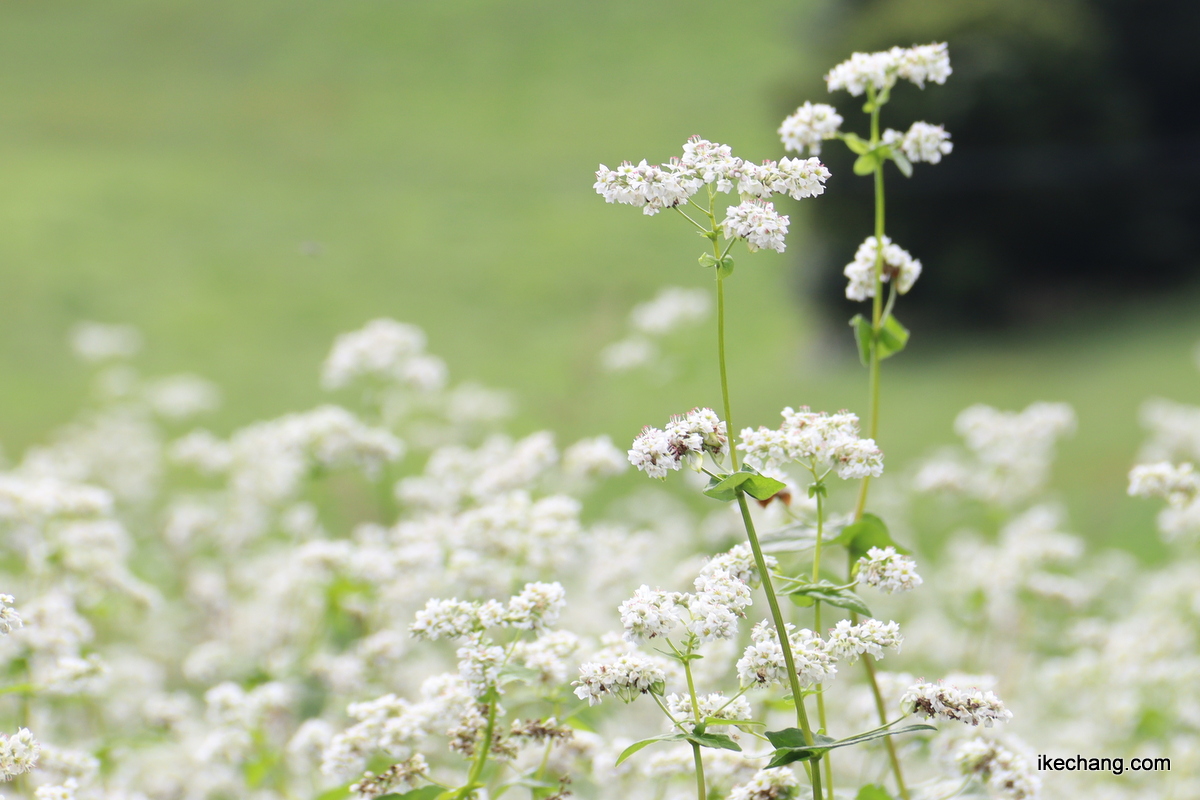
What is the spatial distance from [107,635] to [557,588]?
273 centimetres

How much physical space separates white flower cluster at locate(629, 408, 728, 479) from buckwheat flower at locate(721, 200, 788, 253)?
10.4 inches

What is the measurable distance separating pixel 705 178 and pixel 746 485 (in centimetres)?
46

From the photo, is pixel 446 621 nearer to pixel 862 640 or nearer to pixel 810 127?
pixel 862 640

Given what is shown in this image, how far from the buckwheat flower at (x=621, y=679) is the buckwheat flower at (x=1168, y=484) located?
1105mm

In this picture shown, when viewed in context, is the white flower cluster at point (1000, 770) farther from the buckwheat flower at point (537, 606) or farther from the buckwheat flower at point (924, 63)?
the buckwheat flower at point (924, 63)

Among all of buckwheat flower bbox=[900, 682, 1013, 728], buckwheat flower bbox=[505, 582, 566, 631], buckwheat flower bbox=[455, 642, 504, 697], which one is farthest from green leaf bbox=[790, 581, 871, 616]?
buckwheat flower bbox=[455, 642, 504, 697]

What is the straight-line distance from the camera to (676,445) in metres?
1.56

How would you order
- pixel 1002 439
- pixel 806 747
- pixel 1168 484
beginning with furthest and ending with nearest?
pixel 1002 439 → pixel 1168 484 → pixel 806 747

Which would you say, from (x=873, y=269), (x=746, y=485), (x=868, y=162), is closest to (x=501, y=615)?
(x=746, y=485)

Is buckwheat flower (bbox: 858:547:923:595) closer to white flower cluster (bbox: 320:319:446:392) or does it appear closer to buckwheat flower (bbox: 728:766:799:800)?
buckwheat flower (bbox: 728:766:799:800)

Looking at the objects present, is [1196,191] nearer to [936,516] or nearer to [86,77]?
[936,516]

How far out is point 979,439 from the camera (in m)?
3.07

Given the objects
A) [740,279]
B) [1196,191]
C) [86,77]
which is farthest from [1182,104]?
[86,77]

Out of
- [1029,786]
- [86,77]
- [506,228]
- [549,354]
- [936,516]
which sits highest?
[86,77]
